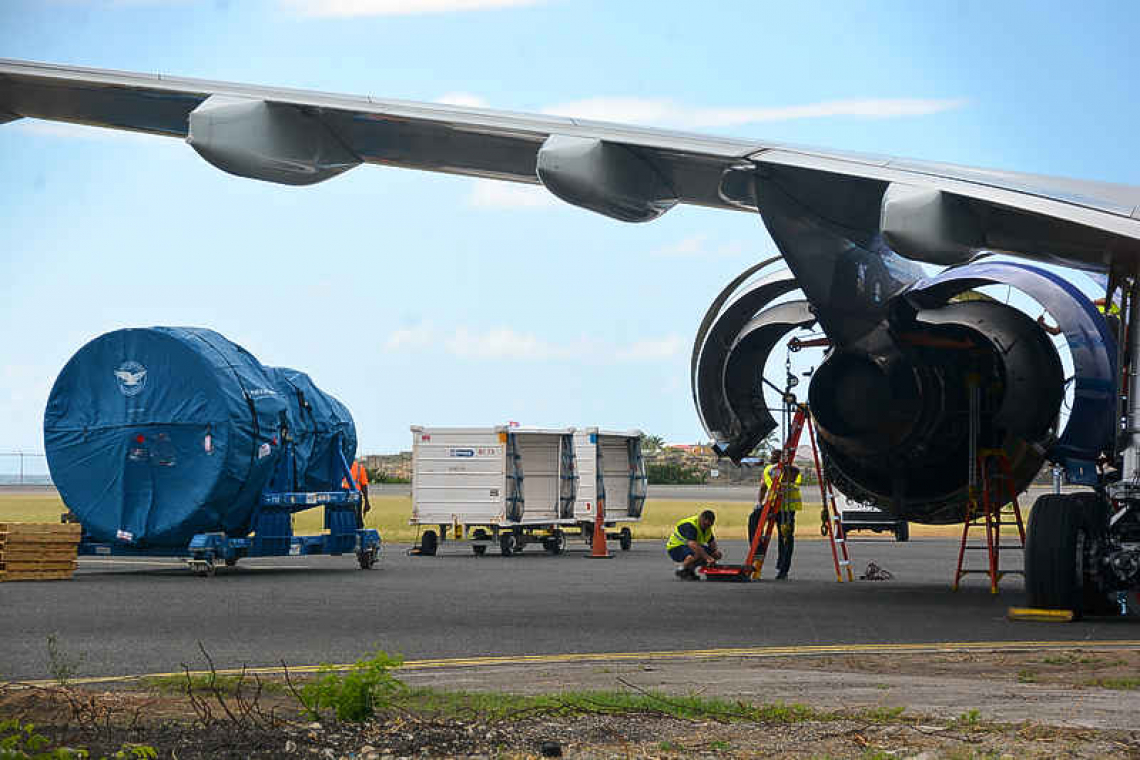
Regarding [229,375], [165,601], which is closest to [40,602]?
[165,601]

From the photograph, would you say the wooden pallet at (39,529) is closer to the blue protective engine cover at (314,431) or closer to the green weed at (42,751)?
the blue protective engine cover at (314,431)

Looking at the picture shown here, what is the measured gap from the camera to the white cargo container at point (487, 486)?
2873 centimetres

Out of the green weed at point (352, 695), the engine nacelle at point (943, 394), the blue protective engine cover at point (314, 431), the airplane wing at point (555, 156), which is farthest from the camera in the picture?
the blue protective engine cover at point (314, 431)

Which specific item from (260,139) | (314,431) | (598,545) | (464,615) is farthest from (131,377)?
(260,139)

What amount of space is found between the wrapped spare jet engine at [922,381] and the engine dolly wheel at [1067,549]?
4.51 ft

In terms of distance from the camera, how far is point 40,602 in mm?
16109

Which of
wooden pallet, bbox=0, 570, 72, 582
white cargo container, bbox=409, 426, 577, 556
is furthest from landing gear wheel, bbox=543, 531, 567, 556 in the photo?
wooden pallet, bbox=0, 570, 72, 582

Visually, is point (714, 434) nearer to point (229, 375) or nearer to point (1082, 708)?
point (229, 375)

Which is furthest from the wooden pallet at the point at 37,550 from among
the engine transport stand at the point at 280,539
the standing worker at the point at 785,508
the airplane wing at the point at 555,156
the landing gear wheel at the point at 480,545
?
the airplane wing at the point at 555,156

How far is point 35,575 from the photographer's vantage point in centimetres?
2033

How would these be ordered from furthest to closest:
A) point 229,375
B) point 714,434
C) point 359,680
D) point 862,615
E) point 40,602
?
point 229,375, point 714,434, point 40,602, point 862,615, point 359,680

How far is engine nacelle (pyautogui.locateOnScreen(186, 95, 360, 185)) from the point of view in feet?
33.4

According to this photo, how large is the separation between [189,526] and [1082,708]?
1635 cm

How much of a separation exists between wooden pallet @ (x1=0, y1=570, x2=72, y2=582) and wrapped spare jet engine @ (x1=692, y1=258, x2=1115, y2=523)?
9.48 metres
